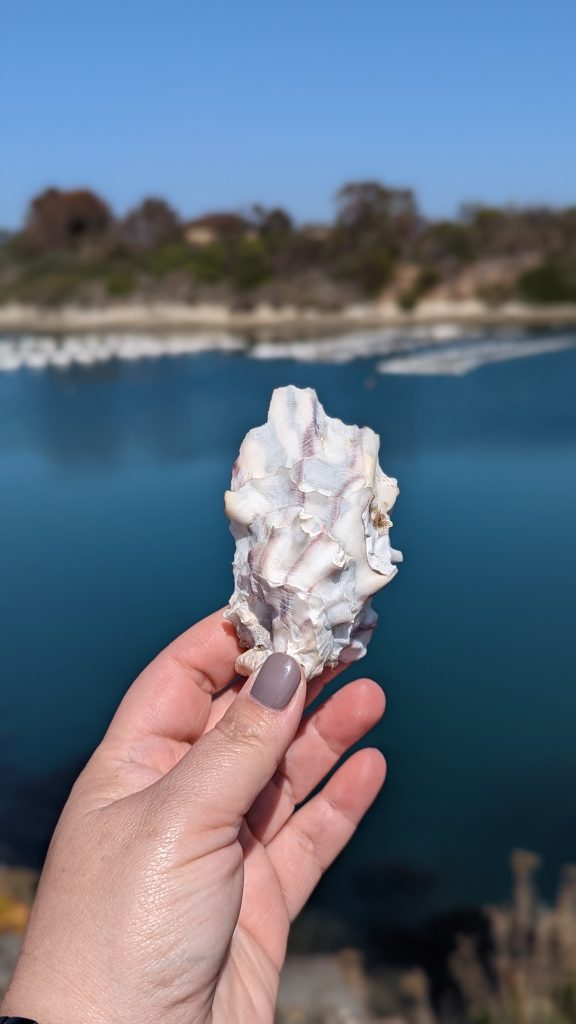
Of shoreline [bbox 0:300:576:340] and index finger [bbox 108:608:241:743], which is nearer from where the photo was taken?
index finger [bbox 108:608:241:743]

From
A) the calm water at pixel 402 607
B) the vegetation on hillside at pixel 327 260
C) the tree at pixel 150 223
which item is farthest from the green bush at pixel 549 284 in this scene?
the tree at pixel 150 223

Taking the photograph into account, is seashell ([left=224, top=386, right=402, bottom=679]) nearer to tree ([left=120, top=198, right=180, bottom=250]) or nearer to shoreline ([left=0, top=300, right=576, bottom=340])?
shoreline ([left=0, top=300, right=576, bottom=340])

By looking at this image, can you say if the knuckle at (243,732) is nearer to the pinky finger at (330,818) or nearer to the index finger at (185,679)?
the index finger at (185,679)

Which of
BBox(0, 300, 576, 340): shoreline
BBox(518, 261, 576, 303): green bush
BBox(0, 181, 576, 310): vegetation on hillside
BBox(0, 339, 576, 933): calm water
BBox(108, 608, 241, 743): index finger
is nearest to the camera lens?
BBox(108, 608, 241, 743): index finger

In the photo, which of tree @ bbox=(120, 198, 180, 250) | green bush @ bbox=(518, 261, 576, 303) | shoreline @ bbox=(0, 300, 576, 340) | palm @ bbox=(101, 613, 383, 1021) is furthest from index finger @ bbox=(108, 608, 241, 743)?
tree @ bbox=(120, 198, 180, 250)

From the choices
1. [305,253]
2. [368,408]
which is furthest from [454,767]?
[305,253]

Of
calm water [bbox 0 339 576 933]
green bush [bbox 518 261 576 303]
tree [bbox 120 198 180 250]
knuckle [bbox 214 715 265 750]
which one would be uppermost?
tree [bbox 120 198 180 250]

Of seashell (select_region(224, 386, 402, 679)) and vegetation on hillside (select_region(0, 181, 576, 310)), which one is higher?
vegetation on hillside (select_region(0, 181, 576, 310))
